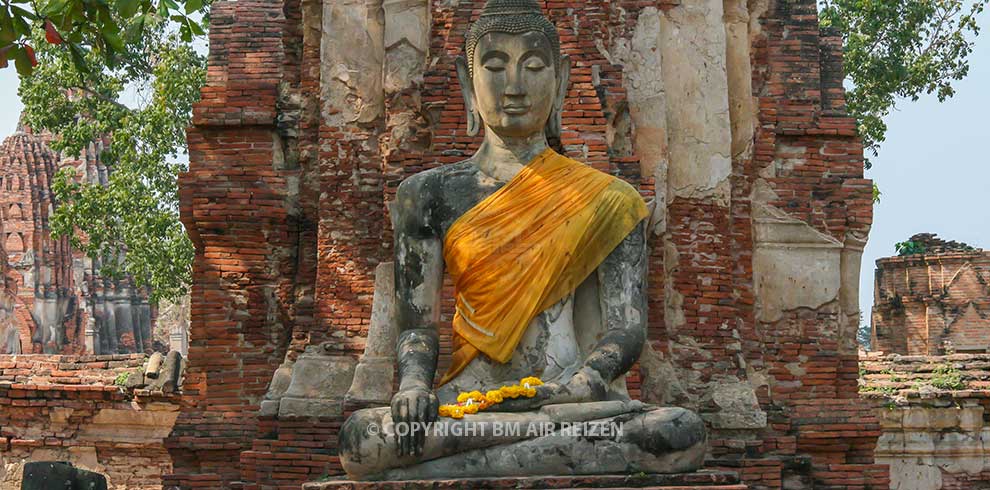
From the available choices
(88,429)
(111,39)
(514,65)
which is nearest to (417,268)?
(514,65)

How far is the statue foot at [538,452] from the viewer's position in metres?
6.84

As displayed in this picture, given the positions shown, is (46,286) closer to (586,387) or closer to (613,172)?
(613,172)

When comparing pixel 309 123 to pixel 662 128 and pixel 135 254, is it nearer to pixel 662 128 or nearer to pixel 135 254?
pixel 662 128

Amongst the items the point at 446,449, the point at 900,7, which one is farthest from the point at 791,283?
the point at 900,7

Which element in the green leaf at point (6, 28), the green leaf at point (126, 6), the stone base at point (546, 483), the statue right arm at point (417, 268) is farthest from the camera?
the green leaf at point (126, 6)

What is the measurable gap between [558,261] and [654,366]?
345 centimetres

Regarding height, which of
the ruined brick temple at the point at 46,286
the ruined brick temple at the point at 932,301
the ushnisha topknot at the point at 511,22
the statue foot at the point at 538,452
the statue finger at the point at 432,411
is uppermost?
the ruined brick temple at the point at 46,286

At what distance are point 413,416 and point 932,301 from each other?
21.2 meters

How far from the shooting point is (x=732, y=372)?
10.8m

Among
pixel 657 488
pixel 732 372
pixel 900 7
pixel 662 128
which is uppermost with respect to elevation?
pixel 900 7

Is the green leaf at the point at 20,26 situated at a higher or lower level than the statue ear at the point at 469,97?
higher

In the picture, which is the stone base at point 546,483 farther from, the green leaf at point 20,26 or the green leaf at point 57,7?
the green leaf at point 57,7

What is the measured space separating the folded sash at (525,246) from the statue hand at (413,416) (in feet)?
1.80

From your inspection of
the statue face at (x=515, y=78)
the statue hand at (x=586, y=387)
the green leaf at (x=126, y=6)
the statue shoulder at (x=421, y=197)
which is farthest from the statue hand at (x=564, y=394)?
the green leaf at (x=126, y=6)
